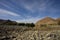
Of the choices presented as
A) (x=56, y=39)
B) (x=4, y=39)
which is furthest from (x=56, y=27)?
(x=4, y=39)

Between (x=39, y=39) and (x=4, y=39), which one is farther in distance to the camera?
(x=39, y=39)

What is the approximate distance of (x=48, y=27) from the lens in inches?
337

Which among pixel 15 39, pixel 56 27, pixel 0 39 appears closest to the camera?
pixel 0 39

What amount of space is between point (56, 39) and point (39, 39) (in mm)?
785

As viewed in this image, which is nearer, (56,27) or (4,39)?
(4,39)

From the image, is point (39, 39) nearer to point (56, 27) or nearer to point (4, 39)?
point (4, 39)

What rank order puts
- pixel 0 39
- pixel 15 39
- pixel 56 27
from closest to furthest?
pixel 0 39, pixel 15 39, pixel 56 27

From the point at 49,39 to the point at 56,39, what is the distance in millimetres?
332

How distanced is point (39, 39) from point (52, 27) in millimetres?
4381

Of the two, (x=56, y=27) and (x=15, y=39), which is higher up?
(x=56, y=27)

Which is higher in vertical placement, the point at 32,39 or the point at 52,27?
the point at 52,27

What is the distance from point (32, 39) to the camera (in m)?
4.31

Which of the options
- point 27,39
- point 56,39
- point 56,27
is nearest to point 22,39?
point 27,39

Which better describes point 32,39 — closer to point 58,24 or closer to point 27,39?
point 27,39
